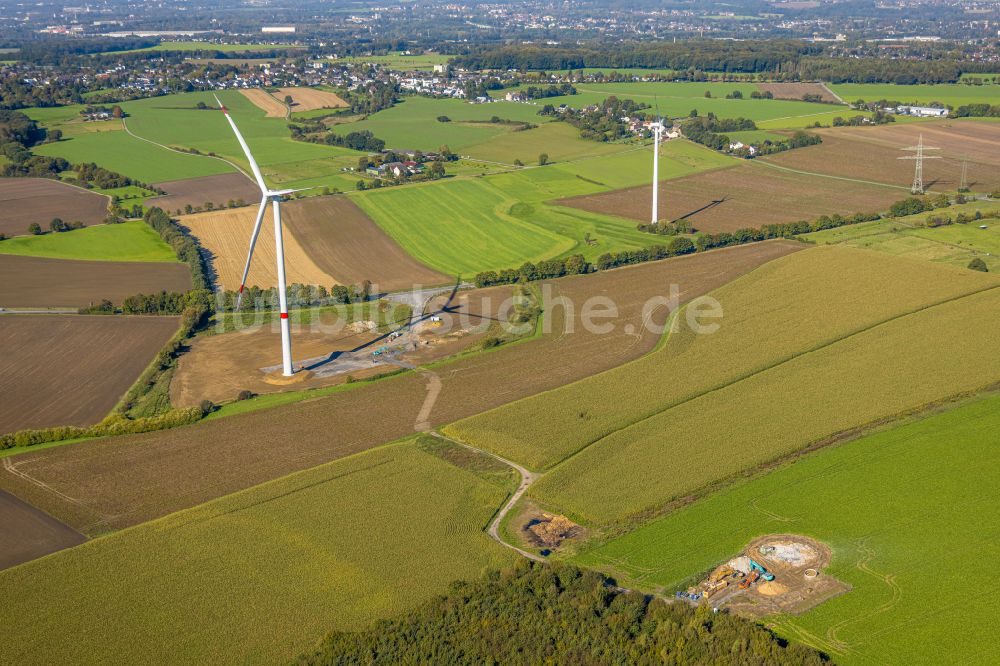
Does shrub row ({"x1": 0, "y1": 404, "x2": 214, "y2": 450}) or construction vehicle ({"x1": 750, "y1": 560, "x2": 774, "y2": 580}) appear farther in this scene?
shrub row ({"x1": 0, "y1": 404, "x2": 214, "y2": 450})

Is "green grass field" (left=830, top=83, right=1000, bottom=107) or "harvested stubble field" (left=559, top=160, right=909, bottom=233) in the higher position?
"green grass field" (left=830, top=83, right=1000, bottom=107)

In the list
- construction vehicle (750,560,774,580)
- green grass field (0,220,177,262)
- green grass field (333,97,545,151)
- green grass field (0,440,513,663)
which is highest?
green grass field (333,97,545,151)

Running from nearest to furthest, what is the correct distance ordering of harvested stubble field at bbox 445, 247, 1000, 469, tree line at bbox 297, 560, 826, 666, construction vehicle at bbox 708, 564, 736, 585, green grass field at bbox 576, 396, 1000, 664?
1. tree line at bbox 297, 560, 826, 666
2. green grass field at bbox 576, 396, 1000, 664
3. construction vehicle at bbox 708, 564, 736, 585
4. harvested stubble field at bbox 445, 247, 1000, 469

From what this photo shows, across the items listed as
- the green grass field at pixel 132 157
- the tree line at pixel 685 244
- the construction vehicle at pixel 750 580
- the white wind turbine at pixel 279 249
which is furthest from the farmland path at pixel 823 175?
the construction vehicle at pixel 750 580

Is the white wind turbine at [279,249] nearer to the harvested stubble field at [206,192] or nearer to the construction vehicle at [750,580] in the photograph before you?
the construction vehicle at [750,580]

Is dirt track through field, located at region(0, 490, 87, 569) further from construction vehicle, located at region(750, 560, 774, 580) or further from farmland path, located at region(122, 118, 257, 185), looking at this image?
farmland path, located at region(122, 118, 257, 185)

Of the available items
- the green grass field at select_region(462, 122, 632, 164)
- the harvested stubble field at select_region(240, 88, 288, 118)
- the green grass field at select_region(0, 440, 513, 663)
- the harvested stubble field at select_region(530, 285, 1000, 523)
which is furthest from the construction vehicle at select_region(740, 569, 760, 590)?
the harvested stubble field at select_region(240, 88, 288, 118)

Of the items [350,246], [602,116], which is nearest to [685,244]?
[350,246]
